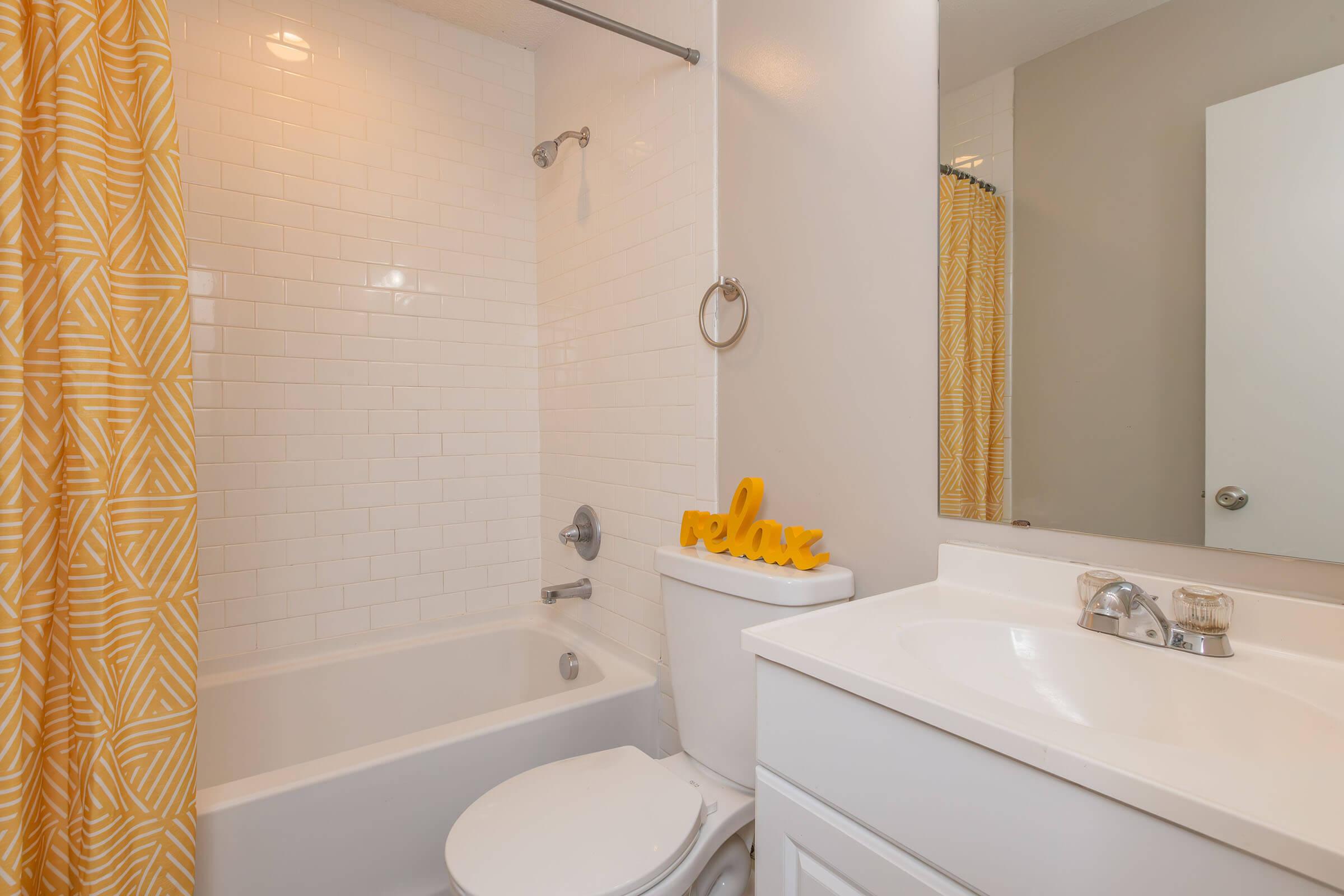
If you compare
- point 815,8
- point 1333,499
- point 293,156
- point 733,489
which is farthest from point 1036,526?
point 293,156

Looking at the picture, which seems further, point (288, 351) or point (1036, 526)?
point (288, 351)

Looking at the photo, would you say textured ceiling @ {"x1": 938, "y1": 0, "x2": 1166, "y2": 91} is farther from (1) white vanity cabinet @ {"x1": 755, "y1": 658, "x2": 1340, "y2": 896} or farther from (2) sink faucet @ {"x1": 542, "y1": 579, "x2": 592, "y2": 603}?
(2) sink faucet @ {"x1": 542, "y1": 579, "x2": 592, "y2": 603}

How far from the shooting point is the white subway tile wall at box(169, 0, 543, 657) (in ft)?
6.15

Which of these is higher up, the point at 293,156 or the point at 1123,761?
the point at 293,156

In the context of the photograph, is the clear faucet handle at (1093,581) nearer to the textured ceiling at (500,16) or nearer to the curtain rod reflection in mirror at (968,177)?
the curtain rod reflection in mirror at (968,177)

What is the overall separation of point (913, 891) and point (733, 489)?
0.97m

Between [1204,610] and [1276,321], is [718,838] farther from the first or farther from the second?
[1276,321]

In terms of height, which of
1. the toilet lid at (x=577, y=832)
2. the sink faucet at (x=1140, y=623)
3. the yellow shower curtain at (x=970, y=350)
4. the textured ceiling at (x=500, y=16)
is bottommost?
the toilet lid at (x=577, y=832)

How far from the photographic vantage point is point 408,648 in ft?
6.87

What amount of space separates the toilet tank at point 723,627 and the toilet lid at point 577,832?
115mm

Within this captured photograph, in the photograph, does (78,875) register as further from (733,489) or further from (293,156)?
(293,156)

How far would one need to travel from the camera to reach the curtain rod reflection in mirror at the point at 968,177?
1057 mm

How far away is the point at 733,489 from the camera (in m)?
1.56

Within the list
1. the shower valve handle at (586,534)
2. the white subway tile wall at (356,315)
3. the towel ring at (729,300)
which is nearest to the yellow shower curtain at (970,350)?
the towel ring at (729,300)
